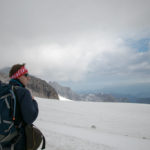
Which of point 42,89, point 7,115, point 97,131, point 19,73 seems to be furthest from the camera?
point 42,89

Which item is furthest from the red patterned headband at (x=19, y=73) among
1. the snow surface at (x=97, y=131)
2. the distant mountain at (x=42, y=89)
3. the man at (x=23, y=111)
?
the distant mountain at (x=42, y=89)

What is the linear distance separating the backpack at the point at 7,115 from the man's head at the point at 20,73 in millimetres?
337

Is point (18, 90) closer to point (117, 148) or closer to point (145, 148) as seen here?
point (117, 148)

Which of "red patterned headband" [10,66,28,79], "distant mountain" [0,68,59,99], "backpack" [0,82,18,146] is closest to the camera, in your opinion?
"backpack" [0,82,18,146]

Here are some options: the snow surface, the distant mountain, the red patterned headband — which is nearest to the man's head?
the red patterned headband

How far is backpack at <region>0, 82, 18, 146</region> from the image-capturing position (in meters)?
1.95

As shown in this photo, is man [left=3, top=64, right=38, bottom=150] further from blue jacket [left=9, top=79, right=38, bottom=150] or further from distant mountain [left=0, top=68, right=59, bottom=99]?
distant mountain [left=0, top=68, right=59, bottom=99]

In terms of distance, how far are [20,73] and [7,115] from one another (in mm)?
705

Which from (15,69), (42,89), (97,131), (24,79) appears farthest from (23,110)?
(42,89)

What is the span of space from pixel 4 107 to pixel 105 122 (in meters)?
10.4

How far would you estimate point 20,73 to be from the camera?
7.57 ft

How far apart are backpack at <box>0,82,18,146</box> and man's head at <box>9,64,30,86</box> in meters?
0.34

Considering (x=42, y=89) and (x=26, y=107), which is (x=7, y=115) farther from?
(x=42, y=89)

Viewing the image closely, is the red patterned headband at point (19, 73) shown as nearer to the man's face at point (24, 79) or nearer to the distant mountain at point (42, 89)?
the man's face at point (24, 79)
